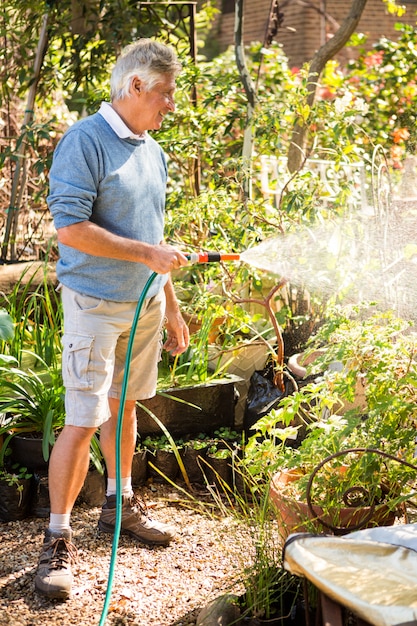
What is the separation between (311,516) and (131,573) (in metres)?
0.82

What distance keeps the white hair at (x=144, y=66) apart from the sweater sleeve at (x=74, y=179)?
0.76 ft

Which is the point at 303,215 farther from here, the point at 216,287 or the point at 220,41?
the point at 220,41

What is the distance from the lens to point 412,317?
147 inches

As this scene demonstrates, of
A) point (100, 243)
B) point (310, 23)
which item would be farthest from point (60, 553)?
point (310, 23)

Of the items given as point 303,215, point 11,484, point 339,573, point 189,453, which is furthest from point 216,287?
point 339,573

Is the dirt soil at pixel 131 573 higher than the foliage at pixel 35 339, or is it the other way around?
the foliage at pixel 35 339

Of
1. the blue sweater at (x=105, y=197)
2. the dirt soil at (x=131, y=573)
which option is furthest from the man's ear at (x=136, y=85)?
the dirt soil at (x=131, y=573)

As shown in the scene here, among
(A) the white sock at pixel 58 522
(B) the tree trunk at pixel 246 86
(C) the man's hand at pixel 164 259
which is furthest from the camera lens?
(B) the tree trunk at pixel 246 86

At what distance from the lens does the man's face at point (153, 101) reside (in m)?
2.74

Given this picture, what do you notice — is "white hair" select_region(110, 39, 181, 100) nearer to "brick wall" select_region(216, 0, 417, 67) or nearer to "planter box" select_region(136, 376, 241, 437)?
"planter box" select_region(136, 376, 241, 437)

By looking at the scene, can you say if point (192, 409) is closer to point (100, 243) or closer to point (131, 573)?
point (131, 573)

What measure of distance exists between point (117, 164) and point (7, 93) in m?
3.26

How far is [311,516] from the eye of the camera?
94.8 inches

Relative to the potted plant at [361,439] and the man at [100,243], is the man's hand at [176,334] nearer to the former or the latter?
the man at [100,243]
